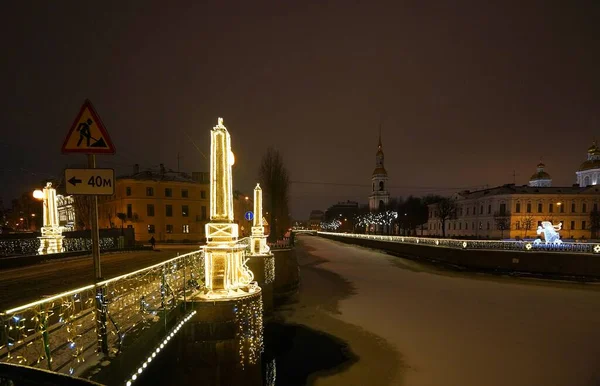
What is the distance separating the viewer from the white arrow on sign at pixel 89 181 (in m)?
4.36

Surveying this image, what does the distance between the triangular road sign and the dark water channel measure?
4173mm

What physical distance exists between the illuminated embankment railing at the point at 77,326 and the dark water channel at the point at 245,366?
3.14 ft

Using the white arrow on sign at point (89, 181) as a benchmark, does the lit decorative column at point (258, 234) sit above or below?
below

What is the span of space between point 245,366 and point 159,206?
3986cm

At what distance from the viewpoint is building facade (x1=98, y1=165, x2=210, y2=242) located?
42.2 metres

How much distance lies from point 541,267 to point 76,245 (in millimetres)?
33820

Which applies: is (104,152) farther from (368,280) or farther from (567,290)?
(567,290)

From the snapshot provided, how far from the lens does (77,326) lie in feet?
17.1

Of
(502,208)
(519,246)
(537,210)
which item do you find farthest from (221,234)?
(537,210)

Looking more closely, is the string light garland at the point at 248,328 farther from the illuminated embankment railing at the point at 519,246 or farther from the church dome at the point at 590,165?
the church dome at the point at 590,165

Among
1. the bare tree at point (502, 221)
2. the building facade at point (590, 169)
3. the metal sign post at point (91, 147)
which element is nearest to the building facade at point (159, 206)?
the metal sign post at point (91, 147)

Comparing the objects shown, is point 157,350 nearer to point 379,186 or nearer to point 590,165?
point 590,165

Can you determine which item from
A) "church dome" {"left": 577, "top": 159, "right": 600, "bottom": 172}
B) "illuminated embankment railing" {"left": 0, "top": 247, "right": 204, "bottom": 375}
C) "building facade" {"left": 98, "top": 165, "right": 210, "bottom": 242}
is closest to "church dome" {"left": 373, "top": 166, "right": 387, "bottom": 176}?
"church dome" {"left": 577, "top": 159, "right": 600, "bottom": 172}

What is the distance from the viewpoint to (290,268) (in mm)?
21938
